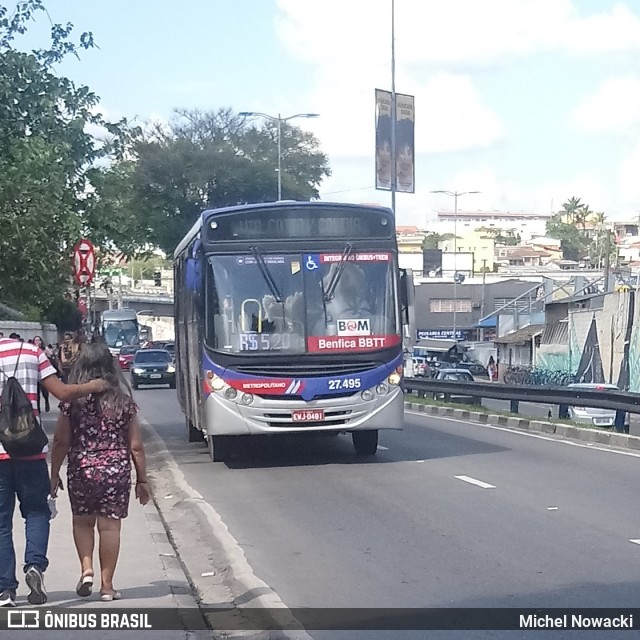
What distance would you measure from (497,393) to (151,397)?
16259 mm

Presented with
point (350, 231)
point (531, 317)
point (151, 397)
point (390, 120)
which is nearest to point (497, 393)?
point (390, 120)

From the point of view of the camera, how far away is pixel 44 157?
66.2 feet

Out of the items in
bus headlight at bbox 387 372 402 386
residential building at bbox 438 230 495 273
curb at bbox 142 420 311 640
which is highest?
residential building at bbox 438 230 495 273

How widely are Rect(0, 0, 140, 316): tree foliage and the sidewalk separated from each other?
1036cm

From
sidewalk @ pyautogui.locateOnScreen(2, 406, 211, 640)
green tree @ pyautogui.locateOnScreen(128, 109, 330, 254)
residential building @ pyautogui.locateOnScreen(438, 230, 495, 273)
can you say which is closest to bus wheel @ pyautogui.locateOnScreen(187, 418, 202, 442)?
sidewalk @ pyautogui.locateOnScreen(2, 406, 211, 640)

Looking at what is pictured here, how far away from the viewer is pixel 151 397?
4138cm

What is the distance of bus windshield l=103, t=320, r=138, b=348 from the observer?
77.6 metres

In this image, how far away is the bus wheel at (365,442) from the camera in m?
18.0

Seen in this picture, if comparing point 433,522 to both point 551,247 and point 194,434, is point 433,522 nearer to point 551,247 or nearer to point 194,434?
point 194,434

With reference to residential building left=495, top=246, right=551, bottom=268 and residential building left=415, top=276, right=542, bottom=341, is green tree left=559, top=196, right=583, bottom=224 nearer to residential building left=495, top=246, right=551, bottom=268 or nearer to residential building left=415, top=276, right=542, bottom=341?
residential building left=495, top=246, right=551, bottom=268

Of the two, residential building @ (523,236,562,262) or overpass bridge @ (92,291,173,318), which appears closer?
overpass bridge @ (92,291,173,318)

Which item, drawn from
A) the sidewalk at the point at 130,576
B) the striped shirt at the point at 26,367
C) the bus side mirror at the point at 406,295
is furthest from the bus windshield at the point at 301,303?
the striped shirt at the point at 26,367

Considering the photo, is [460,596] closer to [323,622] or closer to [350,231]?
[323,622]

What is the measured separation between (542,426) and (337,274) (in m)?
8.71
